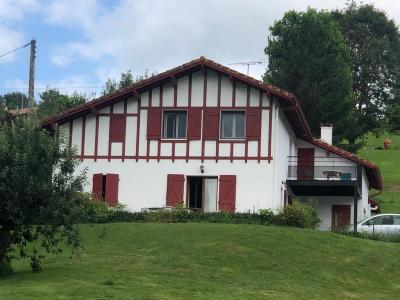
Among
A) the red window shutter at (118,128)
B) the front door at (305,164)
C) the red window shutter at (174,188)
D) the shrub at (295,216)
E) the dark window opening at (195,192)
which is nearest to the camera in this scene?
the shrub at (295,216)

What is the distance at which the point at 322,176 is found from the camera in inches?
1399

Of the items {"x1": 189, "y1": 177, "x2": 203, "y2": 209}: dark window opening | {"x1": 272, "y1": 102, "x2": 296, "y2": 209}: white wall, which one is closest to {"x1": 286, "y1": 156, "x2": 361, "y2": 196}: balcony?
{"x1": 272, "y1": 102, "x2": 296, "y2": 209}: white wall

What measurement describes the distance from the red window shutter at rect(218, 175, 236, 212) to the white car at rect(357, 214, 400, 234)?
18.0ft

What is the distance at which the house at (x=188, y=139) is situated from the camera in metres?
30.0

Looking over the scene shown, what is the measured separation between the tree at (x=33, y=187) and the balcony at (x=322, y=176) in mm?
18993

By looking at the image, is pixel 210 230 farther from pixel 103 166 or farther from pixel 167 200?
pixel 103 166

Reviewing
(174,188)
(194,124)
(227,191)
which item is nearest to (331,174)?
(227,191)

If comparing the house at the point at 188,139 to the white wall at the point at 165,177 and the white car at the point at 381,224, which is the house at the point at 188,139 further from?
the white car at the point at 381,224

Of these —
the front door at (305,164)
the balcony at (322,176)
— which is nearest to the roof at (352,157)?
the balcony at (322,176)

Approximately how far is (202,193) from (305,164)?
830cm

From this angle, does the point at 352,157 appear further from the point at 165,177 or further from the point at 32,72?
the point at 32,72

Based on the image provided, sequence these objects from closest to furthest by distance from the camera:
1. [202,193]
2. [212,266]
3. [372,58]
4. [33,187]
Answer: [33,187]
[212,266]
[202,193]
[372,58]

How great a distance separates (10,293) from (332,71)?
42.1 m

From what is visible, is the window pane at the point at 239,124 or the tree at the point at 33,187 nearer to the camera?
the tree at the point at 33,187
